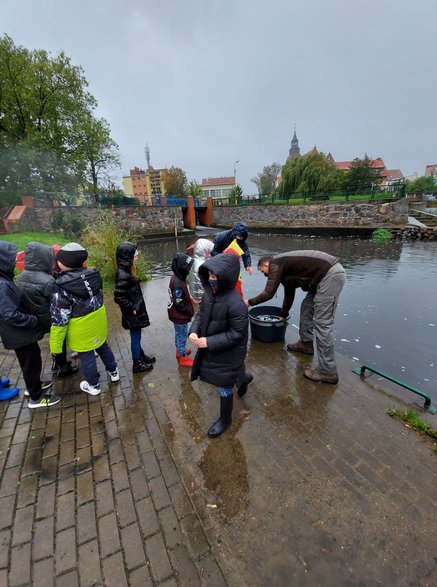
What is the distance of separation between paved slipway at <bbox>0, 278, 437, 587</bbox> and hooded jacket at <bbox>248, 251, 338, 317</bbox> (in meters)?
1.28

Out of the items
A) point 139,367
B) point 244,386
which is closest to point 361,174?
point 244,386

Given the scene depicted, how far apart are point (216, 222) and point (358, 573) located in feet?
102

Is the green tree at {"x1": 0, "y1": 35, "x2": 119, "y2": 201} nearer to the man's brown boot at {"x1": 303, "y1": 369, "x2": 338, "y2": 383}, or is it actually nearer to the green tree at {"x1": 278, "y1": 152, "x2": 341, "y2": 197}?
the green tree at {"x1": 278, "y1": 152, "x2": 341, "y2": 197}

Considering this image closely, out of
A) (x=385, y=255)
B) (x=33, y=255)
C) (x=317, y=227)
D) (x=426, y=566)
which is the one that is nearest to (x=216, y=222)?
(x=317, y=227)

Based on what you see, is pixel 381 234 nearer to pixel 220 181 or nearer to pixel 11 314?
pixel 11 314

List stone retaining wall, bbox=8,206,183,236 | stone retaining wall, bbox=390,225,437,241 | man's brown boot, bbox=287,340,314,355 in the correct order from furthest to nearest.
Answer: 1. stone retaining wall, bbox=8,206,183,236
2. stone retaining wall, bbox=390,225,437,241
3. man's brown boot, bbox=287,340,314,355

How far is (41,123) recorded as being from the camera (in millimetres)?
22797

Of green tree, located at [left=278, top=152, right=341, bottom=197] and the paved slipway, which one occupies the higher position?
green tree, located at [left=278, top=152, right=341, bottom=197]

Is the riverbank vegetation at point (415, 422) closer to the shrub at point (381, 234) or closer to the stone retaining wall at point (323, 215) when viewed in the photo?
the shrub at point (381, 234)

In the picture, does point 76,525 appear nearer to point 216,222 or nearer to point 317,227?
point 317,227

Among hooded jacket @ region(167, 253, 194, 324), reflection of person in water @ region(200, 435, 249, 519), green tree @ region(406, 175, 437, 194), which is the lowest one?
reflection of person in water @ region(200, 435, 249, 519)

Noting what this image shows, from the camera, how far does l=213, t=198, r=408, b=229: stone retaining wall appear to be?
52.9 feet

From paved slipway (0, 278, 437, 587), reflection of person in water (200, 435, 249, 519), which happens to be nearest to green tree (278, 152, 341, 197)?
paved slipway (0, 278, 437, 587)

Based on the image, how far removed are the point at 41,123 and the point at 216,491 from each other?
31.1 metres
